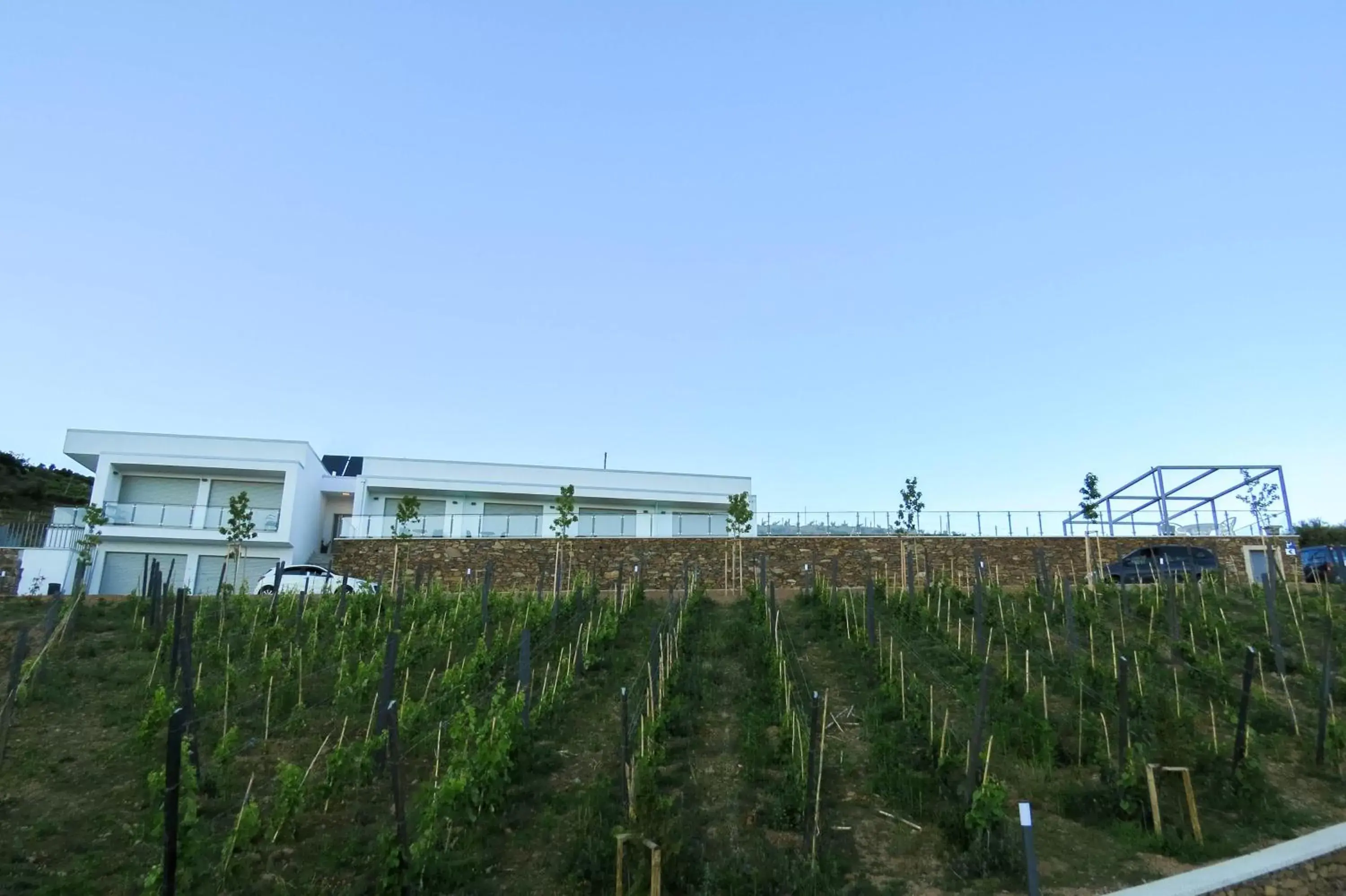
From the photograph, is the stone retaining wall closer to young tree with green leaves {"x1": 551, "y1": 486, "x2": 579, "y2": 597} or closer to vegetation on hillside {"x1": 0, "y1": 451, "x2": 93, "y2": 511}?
young tree with green leaves {"x1": 551, "y1": 486, "x2": 579, "y2": 597}

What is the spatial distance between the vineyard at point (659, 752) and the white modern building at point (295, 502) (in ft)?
46.2

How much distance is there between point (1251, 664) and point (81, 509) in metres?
30.8

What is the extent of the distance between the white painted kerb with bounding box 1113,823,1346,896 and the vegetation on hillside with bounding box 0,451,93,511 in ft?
149

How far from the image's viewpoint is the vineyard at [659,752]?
241 inches

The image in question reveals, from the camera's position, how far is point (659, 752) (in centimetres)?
789

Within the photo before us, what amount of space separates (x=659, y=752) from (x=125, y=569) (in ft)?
88.5

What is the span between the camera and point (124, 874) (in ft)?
19.4

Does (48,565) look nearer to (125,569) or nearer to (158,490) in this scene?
(125,569)

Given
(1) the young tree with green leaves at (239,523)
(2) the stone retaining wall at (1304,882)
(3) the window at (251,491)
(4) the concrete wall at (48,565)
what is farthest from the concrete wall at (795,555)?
(2) the stone retaining wall at (1304,882)

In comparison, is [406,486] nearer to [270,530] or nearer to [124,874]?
[270,530]

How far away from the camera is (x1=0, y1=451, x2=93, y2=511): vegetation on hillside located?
43.5m

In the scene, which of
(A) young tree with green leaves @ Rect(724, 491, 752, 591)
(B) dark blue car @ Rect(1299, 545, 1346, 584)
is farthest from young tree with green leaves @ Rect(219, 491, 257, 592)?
(B) dark blue car @ Rect(1299, 545, 1346, 584)

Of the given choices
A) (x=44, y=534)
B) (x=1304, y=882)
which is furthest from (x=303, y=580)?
(x=1304, y=882)

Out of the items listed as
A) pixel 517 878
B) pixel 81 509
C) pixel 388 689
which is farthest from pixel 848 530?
pixel 81 509
